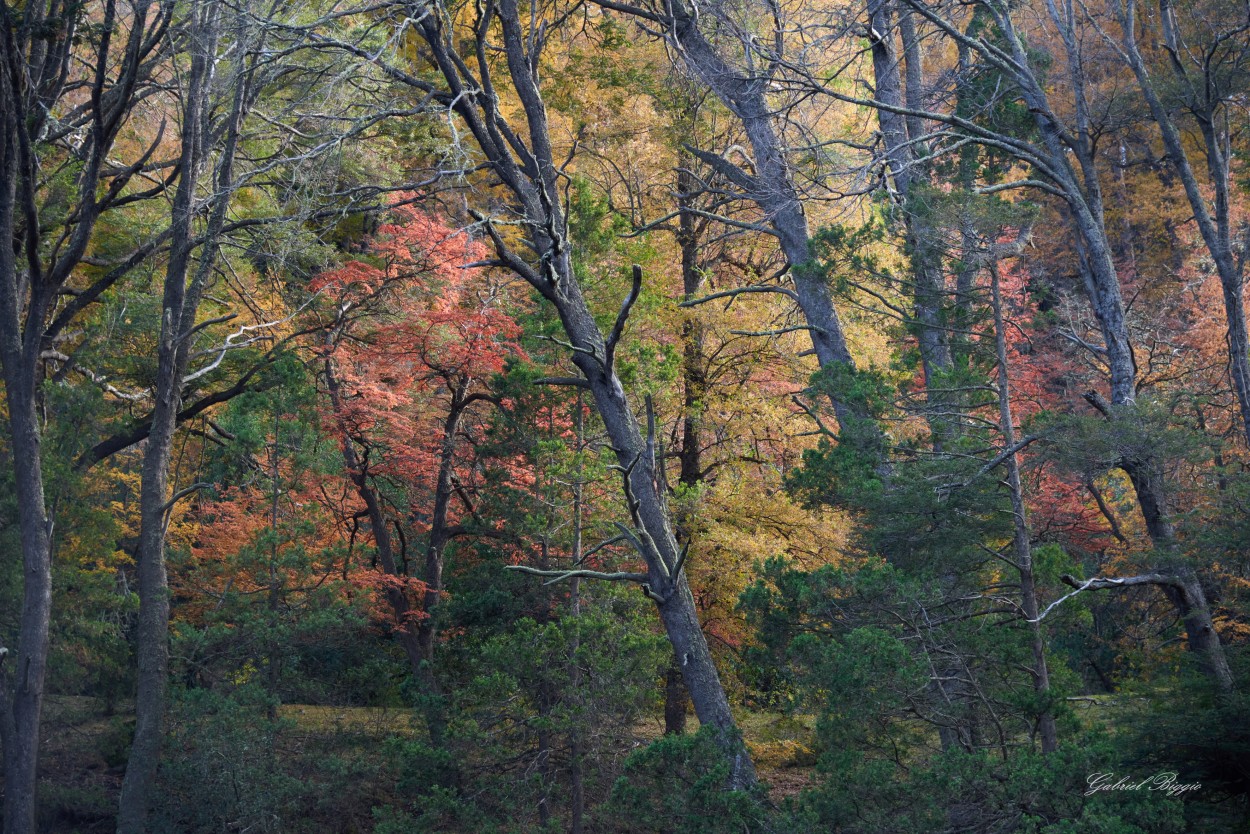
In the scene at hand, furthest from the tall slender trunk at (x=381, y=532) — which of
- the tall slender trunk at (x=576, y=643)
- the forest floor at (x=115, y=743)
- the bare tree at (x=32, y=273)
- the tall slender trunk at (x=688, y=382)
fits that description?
the tall slender trunk at (x=688, y=382)

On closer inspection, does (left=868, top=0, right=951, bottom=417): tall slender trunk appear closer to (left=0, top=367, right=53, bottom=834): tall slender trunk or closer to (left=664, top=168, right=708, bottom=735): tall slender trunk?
(left=664, top=168, right=708, bottom=735): tall slender trunk

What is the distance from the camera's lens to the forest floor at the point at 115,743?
1181cm

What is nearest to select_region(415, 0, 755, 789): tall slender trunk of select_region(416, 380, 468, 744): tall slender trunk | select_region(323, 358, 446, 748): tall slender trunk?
select_region(416, 380, 468, 744): tall slender trunk

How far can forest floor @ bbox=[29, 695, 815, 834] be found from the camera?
11812mm

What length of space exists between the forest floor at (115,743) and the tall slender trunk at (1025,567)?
168 inches

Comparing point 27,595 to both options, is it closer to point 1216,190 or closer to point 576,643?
point 576,643

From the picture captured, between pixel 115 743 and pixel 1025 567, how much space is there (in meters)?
11.3

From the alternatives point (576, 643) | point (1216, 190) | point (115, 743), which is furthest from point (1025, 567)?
point (115, 743)

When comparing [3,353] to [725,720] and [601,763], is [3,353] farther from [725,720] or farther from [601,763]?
[725,720]

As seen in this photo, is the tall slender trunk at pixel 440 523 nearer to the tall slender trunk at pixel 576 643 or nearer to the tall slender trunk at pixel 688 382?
the tall slender trunk at pixel 576 643

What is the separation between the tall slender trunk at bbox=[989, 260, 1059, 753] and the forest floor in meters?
4.27

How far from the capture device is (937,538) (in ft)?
24.0

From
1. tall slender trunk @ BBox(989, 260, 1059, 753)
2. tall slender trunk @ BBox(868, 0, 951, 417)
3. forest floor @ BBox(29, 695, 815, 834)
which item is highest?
tall slender trunk @ BBox(868, 0, 951, 417)

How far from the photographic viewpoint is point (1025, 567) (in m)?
6.73
